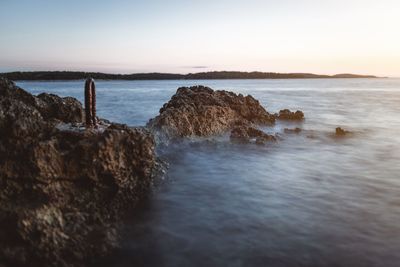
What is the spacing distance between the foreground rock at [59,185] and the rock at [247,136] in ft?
32.0

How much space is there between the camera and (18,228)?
6906 millimetres

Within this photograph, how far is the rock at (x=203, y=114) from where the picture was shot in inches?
734

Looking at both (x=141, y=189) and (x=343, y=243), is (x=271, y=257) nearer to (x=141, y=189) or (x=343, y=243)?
(x=343, y=243)

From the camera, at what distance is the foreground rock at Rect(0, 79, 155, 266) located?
6980 millimetres

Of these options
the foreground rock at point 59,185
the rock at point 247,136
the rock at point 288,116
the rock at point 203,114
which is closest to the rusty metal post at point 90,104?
the foreground rock at point 59,185

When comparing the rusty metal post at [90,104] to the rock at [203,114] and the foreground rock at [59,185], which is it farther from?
the rock at [203,114]

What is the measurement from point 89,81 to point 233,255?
595cm

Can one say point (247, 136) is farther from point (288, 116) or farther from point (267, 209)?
Result: point (288, 116)

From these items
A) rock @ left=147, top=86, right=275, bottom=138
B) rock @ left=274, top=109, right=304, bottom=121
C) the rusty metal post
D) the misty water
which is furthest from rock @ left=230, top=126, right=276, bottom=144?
rock @ left=274, top=109, right=304, bottom=121

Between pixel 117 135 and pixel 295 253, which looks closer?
pixel 295 253

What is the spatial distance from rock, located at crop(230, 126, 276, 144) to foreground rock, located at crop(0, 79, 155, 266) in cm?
976

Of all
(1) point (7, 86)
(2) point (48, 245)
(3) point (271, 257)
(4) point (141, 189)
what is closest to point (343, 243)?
(3) point (271, 257)

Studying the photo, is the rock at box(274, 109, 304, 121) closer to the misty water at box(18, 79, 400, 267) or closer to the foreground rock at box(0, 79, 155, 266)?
the misty water at box(18, 79, 400, 267)

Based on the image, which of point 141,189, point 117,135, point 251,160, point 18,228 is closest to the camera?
point 18,228
